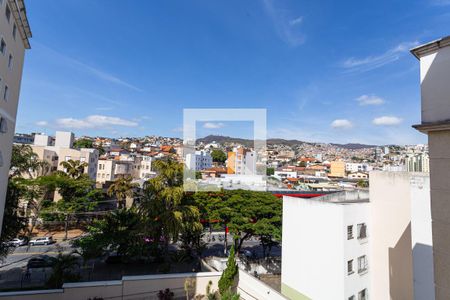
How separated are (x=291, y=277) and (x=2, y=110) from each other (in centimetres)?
1566

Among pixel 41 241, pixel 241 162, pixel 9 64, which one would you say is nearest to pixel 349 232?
pixel 9 64

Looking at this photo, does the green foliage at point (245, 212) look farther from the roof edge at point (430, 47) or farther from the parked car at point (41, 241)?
the roof edge at point (430, 47)

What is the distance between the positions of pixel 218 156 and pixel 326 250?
61.7m

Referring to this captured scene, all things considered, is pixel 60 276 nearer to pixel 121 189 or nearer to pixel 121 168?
pixel 121 189

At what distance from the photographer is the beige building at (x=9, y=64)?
1039 cm

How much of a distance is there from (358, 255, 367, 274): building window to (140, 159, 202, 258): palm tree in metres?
8.53

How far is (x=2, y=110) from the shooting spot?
10914 mm

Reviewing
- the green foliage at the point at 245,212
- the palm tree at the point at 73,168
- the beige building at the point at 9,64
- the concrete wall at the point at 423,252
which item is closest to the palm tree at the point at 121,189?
the palm tree at the point at 73,168

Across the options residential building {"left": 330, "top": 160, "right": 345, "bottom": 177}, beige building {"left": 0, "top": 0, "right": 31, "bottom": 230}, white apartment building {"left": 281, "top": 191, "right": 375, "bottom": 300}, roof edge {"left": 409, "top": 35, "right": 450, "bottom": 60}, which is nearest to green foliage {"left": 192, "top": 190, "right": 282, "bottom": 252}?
white apartment building {"left": 281, "top": 191, "right": 375, "bottom": 300}

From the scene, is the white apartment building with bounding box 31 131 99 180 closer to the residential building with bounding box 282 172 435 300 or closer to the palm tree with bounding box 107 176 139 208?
the palm tree with bounding box 107 176 139 208

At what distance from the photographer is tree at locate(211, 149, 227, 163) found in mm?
70250

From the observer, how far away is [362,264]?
39.2 ft

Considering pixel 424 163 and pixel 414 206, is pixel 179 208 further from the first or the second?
pixel 424 163

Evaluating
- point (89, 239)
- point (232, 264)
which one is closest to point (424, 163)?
point (232, 264)
